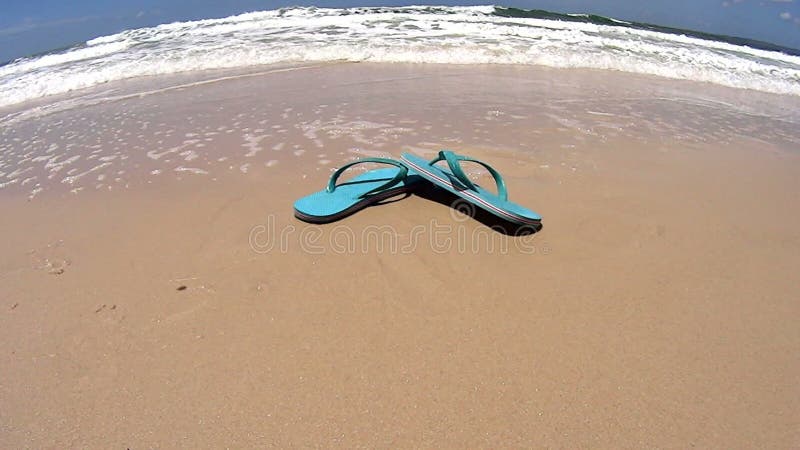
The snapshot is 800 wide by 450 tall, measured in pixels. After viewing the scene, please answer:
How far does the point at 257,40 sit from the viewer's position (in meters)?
10.5

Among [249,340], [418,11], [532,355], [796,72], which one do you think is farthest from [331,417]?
[418,11]

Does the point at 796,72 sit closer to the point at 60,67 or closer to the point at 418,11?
the point at 418,11

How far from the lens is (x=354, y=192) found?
311 cm

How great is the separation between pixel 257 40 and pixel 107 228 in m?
8.91

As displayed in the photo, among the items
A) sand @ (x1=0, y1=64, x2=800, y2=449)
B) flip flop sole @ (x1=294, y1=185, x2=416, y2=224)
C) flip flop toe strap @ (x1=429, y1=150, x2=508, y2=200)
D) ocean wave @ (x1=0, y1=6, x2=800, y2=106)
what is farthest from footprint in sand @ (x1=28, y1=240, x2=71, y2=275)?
ocean wave @ (x1=0, y1=6, x2=800, y2=106)

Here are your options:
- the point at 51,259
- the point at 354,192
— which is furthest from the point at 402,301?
the point at 51,259

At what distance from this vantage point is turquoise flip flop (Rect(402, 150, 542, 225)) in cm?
262

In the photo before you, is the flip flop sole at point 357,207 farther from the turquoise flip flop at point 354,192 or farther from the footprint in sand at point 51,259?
the footprint in sand at point 51,259

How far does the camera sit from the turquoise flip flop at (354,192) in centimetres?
285

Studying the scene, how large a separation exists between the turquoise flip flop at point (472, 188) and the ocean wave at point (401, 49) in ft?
20.3

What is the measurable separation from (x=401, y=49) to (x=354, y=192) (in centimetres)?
690

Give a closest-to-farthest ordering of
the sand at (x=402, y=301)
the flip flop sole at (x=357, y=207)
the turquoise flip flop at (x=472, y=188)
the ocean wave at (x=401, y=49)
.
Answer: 1. the sand at (x=402, y=301)
2. the turquoise flip flop at (x=472, y=188)
3. the flip flop sole at (x=357, y=207)
4. the ocean wave at (x=401, y=49)

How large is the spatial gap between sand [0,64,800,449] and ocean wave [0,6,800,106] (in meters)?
4.91

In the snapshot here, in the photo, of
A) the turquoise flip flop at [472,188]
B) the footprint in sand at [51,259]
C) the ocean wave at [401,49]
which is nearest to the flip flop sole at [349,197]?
the turquoise flip flop at [472,188]
